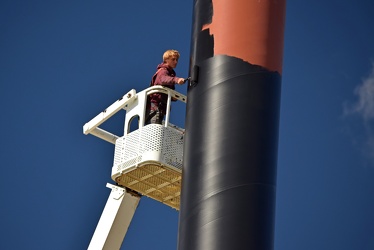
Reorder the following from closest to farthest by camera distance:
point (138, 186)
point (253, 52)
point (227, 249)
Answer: point (227, 249), point (253, 52), point (138, 186)

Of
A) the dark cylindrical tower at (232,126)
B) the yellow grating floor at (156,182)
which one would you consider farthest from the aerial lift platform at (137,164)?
the dark cylindrical tower at (232,126)

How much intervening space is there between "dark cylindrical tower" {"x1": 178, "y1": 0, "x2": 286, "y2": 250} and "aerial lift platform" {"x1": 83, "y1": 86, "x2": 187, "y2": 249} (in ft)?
1.98

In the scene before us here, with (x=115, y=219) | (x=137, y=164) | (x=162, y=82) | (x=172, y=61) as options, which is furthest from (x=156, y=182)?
(x=172, y=61)

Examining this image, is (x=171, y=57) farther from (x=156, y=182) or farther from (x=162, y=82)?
(x=156, y=182)

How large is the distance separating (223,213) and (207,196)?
0.41 meters

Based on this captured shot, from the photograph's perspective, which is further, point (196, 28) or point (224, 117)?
point (196, 28)

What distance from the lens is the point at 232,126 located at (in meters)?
17.6

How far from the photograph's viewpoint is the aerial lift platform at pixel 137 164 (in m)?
18.6

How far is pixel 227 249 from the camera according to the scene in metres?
16.7

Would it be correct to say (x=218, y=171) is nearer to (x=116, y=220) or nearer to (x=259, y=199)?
(x=259, y=199)

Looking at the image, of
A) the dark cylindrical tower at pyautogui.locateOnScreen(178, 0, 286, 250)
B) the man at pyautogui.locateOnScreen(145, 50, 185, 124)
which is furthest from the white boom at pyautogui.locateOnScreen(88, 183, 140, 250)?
the dark cylindrical tower at pyautogui.locateOnScreen(178, 0, 286, 250)

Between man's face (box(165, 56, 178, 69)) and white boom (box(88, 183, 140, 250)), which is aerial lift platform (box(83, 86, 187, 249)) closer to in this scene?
white boom (box(88, 183, 140, 250))

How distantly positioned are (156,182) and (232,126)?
7.49ft

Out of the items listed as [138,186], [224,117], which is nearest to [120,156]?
[138,186]
